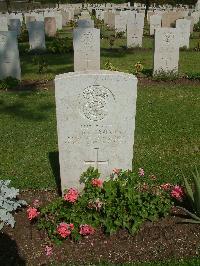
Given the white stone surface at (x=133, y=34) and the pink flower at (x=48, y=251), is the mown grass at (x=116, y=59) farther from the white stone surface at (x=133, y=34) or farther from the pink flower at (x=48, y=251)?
the pink flower at (x=48, y=251)

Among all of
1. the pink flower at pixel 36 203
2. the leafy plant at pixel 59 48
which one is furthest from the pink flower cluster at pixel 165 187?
the leafy plant at pixel 59 48

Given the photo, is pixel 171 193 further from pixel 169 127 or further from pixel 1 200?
pixel 169 127

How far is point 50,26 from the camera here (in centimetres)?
2142

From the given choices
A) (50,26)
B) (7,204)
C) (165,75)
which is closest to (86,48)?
(165,75)

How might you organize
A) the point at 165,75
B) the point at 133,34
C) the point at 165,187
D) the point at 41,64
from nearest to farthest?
the point at 165,187, the point at 165,75, the point at 41,64, the point at 133,34

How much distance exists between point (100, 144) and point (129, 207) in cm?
92

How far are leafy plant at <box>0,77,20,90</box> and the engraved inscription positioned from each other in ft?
23.1

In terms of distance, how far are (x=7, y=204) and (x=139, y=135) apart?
12.3 feet

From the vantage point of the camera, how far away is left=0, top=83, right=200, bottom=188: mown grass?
6602 millimetres

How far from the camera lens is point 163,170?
656cm

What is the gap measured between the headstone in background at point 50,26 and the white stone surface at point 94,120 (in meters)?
17.3

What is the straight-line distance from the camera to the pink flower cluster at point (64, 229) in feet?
15.1

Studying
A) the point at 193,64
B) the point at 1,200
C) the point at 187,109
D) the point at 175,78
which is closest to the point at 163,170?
the point at 1,200

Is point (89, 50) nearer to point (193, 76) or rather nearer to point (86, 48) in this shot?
point (86, 48)
